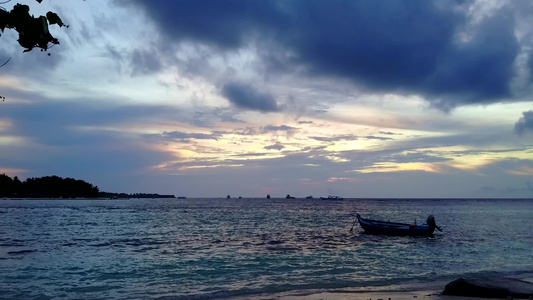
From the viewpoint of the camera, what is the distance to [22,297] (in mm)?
19172

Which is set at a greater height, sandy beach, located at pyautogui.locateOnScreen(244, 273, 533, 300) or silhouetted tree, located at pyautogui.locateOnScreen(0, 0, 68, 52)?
silhouetted tree, located at pyautogui.locateOnScreen(0, 0, 68, 52)

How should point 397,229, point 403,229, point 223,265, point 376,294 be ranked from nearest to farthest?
point 376,294
point 223,265
point 403,229
point 397,229

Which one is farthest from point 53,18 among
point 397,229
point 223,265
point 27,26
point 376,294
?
point 397,229

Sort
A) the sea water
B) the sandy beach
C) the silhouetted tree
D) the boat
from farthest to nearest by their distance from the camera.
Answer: the boat < the sea water < the sandy beach < the silhouetted tree

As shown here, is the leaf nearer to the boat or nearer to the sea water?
the sea water

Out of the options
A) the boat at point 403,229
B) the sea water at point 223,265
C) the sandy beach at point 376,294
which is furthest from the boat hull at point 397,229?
the sandy beach at point 376,294

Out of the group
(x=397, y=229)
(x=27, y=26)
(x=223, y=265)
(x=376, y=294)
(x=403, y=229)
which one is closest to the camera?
(x=27, y=26)

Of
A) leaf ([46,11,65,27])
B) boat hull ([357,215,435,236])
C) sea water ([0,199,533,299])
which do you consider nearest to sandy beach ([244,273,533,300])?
sea water ([0,199,533,299])

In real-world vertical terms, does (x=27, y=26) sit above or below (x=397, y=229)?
above

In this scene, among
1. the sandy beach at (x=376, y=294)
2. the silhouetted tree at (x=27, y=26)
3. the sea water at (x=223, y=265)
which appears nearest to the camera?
the silhouetted tree at (x=27, y=26)

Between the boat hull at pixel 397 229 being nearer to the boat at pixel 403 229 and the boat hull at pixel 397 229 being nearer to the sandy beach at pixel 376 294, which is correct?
the boat at pixel 403 229

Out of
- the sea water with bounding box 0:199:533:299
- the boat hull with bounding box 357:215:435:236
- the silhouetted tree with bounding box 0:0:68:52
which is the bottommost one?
the sea water with bounding box 0:199:533:299

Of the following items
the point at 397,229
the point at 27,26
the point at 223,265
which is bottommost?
the point at 223,265

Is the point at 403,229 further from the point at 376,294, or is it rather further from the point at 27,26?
the point at 27,26
